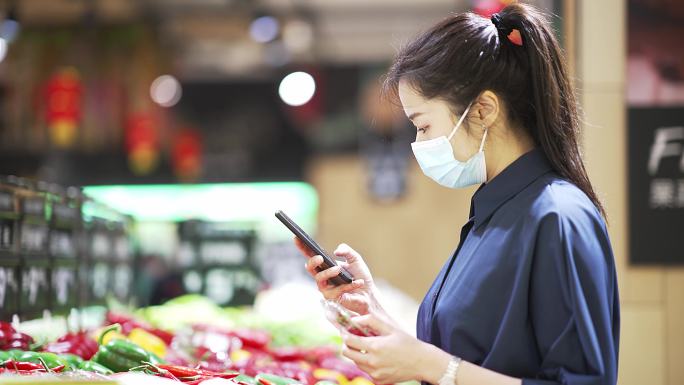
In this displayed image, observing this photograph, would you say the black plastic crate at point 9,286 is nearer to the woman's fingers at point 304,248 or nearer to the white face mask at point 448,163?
the woman's fingers at point 304,248

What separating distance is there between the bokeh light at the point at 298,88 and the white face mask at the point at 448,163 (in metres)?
9.14

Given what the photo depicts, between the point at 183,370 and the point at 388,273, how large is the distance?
994cm

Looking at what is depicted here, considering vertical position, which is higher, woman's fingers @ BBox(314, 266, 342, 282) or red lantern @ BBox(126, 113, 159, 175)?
red lantern @ BBox(126, 113, 159, 175)

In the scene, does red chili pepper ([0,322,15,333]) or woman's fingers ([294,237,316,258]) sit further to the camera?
red chili pepper ([0,322,15,333])

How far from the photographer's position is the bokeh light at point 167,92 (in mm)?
12016

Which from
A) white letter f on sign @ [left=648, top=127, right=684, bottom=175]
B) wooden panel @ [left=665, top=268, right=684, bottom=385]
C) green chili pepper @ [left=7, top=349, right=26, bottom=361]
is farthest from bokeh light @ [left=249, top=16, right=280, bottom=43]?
green chili pepper @ [left=7, top=349, right=26, bottom=361]

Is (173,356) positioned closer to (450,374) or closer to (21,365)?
(21,365)

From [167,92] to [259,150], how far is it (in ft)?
5.05

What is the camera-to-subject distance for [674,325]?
145 inches

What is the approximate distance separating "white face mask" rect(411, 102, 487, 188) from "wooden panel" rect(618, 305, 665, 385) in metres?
1.96

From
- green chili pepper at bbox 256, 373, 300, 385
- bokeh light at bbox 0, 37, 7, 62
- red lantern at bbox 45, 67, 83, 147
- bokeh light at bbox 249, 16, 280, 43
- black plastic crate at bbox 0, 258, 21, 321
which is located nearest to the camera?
green chili pepper at bbox 256, 373, 300, 385

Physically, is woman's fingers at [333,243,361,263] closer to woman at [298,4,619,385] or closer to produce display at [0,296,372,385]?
woman at [298,4,619,385]

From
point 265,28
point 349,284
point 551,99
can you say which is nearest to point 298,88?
point 265,28

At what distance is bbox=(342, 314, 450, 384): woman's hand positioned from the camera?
5.58ft
